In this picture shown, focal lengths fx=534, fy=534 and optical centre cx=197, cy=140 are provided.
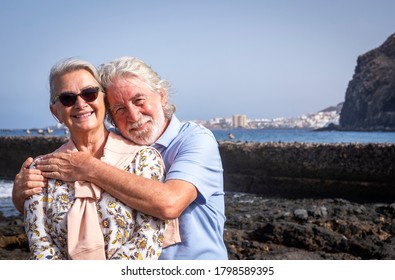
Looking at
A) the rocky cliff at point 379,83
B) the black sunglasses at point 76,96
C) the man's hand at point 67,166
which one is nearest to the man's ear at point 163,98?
the black sunglasses at point 76,96

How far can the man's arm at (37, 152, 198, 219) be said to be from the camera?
2.01m

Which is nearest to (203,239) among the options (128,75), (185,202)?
(185,202)

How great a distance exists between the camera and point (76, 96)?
210cm

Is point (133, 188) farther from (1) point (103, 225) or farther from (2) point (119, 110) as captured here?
(2) point (119, 110)

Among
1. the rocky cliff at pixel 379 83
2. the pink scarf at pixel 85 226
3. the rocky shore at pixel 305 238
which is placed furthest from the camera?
the rocky cliff at pixel 379 83

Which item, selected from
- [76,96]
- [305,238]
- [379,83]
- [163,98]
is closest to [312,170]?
[379,83]

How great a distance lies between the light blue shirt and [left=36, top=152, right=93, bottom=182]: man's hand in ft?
1.09

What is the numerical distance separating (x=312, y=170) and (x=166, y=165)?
12.7 m

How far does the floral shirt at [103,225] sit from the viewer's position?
202 cm

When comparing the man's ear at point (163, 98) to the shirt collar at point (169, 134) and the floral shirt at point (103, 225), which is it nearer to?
the shirt collar at point (169, 134)

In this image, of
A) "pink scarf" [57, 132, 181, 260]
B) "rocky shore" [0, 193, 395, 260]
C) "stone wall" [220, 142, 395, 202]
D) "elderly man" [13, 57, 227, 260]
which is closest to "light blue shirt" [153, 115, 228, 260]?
"elderly man" [13, 57, 227, 260]
